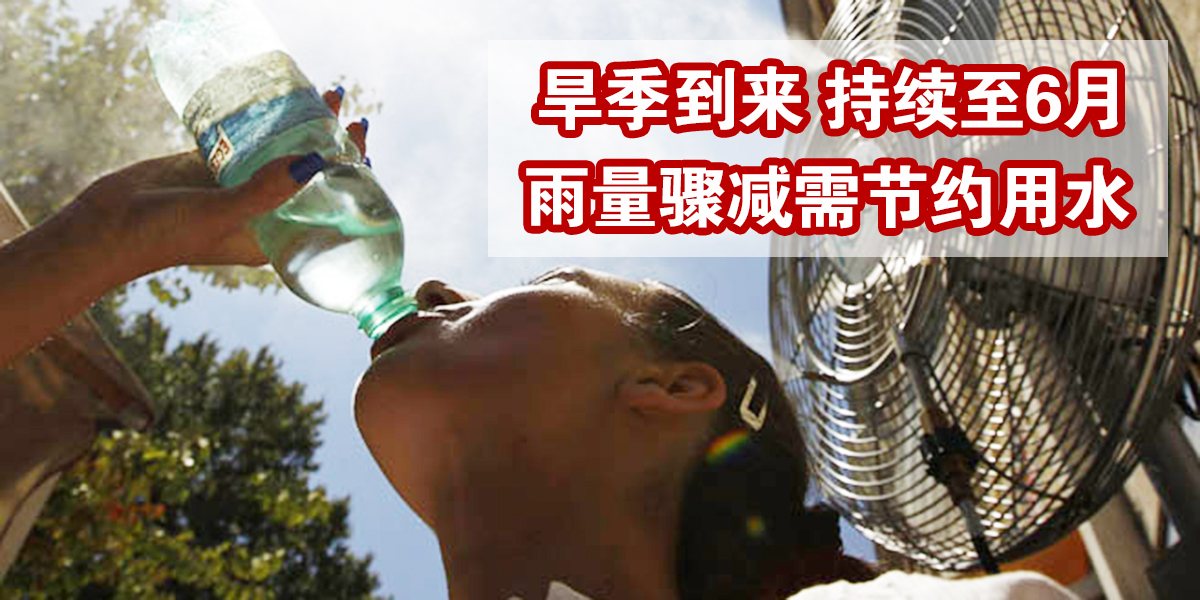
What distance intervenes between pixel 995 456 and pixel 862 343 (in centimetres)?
38

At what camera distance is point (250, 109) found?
5.13 ft

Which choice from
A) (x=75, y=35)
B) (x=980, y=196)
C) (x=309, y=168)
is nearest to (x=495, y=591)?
(x=309, y=168)

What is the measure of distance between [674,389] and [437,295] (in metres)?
0.42

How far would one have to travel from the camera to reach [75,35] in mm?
5074

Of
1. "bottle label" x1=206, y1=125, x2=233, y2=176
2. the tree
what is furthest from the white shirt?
the tree

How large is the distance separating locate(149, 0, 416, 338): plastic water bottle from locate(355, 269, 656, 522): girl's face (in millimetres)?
255

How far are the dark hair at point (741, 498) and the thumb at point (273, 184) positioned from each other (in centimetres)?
57

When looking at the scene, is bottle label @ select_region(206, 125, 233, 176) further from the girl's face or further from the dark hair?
the dark hair

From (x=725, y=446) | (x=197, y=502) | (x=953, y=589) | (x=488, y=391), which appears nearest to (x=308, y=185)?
(x=488, y=391)

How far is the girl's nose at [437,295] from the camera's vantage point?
1504 millimetres

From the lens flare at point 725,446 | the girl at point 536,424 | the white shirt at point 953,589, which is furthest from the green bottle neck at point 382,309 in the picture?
the white shirt at point 953,589

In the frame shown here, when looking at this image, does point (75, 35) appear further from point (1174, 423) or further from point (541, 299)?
point (1174, 423)

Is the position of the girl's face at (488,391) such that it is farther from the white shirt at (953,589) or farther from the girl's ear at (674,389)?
the white shirt at (953,589)

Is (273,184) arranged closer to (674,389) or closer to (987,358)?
(674,389)
